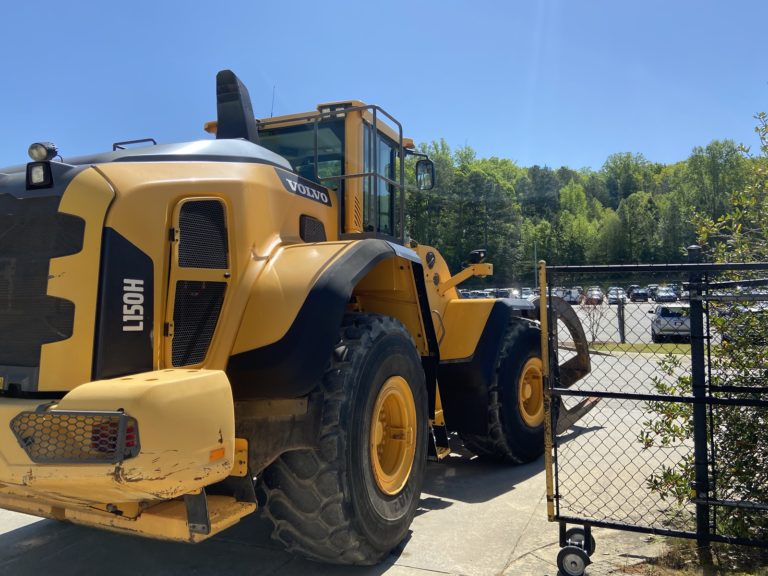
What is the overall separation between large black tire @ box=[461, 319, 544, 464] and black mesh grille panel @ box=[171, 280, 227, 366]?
302cm

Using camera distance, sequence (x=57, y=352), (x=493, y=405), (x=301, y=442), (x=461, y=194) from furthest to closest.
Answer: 1. (x=461, y=194)
2. (x=493, y=405)
3. (x=301, y=442)
4. (x=57, y=352)

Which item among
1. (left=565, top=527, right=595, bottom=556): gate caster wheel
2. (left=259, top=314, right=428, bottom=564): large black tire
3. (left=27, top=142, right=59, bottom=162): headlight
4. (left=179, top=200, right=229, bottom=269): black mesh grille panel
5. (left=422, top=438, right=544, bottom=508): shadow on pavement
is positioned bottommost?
(left=422, top=438, right=544, bottom=508): shadow on pavement

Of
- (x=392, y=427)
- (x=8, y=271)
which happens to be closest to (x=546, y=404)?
(x=392, y=427)

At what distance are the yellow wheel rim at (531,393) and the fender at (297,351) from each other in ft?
10.5

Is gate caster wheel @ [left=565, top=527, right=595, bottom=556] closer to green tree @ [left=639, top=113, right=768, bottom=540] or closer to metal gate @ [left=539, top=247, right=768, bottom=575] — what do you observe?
metal gate @ [left=539, top=247, right=768, bottom=575]

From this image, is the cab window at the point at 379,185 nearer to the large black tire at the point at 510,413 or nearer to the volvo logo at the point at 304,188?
the volvo logo at the point at 304,188

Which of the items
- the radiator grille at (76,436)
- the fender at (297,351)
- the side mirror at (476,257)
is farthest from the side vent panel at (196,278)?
the side mirror at (476,257)

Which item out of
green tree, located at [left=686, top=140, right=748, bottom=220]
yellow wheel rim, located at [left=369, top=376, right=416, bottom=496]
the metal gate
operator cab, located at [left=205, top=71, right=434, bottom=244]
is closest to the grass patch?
the metal gate

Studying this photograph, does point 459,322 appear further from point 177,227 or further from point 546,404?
point 177,227

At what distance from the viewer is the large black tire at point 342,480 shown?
10.3 ft

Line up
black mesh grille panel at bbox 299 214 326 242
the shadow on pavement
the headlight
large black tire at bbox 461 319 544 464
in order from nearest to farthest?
the headlight → black mesh grille panel at bbox 299 214 326 242 → the shadow on pavement → large black tire at bbox 461 319 544 464

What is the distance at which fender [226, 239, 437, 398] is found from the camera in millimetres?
2998

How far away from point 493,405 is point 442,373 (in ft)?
1.74

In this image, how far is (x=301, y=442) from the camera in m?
3.14
